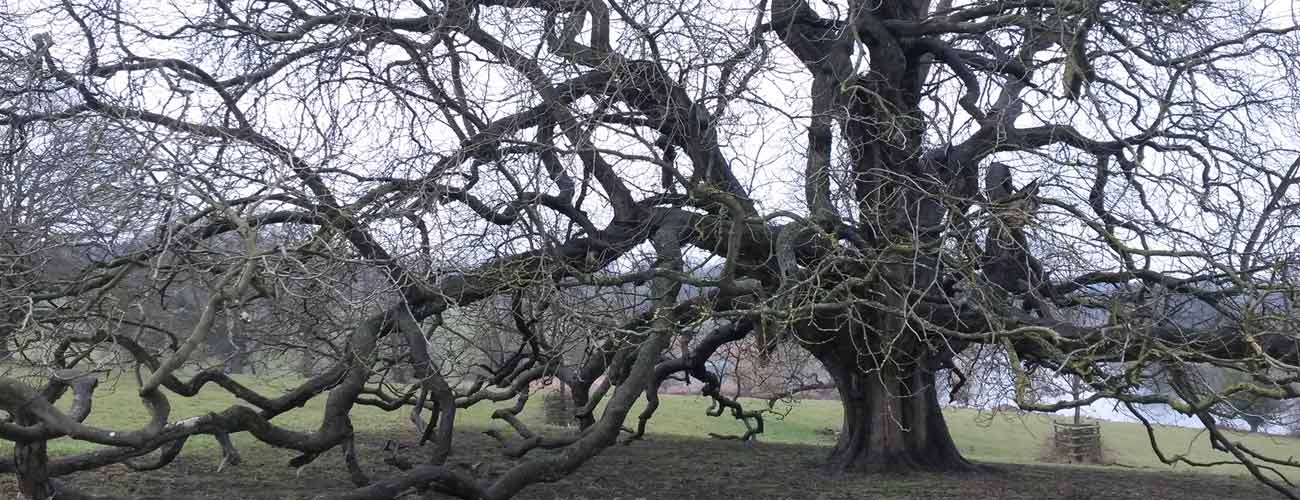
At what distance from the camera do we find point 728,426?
22344mm

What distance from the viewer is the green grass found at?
1556cm

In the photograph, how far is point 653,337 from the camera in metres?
7.98

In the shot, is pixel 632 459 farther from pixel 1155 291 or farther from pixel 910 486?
pixel 1155 291

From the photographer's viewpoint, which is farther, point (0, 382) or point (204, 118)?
point (204, 118)

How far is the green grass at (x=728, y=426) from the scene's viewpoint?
51.0ft

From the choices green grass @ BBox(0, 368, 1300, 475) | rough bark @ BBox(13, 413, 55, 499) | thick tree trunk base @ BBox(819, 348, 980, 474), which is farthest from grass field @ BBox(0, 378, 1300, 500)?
rough bark @ BBox(13, 413, 55, 499)

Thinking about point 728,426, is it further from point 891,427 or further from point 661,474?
point 661,474

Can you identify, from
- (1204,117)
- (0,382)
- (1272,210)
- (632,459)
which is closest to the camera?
(0,382)

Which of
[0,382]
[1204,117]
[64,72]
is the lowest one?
[0,382]

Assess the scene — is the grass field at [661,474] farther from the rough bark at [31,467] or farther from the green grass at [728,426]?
the rough bark at [31,467]

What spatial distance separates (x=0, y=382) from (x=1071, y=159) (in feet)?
24.9

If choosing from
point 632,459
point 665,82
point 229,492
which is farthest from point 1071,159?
point 229,492

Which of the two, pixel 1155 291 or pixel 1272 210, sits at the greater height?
pixel 1272 210

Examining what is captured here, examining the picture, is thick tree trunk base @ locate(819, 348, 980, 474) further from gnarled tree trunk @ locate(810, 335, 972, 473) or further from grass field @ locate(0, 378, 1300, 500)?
grass field @ locate(0, 378, 1300, 500)
